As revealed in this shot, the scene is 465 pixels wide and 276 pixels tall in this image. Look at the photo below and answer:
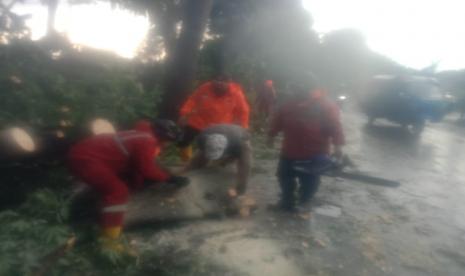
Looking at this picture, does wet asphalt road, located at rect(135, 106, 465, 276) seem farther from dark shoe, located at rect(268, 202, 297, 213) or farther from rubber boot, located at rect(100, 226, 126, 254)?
rubber boot, located at rect(100, 226, 126, 254)

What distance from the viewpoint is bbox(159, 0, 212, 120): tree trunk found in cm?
831

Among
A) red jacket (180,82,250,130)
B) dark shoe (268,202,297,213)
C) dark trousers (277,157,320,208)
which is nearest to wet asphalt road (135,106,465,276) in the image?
dark shoe (268,202,297,213)

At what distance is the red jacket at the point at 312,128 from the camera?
5.44 meters

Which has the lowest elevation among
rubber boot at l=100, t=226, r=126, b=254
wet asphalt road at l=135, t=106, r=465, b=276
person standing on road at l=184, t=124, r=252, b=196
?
wet asphalt road at l=135, t=106, r=465, b=276

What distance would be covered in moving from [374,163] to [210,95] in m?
4.82

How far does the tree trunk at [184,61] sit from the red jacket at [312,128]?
10.9ft

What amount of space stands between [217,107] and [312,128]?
6.02 feet

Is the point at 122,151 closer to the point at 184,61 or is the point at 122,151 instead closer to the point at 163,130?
the point at 163,130

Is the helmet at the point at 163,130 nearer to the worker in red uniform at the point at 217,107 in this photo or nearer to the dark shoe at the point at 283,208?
the dark shoe at the point at 283,208

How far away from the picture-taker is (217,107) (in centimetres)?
681

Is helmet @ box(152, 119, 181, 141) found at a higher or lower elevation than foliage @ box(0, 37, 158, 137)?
lower

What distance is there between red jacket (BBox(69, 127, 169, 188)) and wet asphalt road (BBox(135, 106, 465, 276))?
2.70 feet

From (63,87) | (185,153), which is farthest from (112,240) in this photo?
(185,153)

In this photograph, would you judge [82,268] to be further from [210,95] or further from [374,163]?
[374,163]
